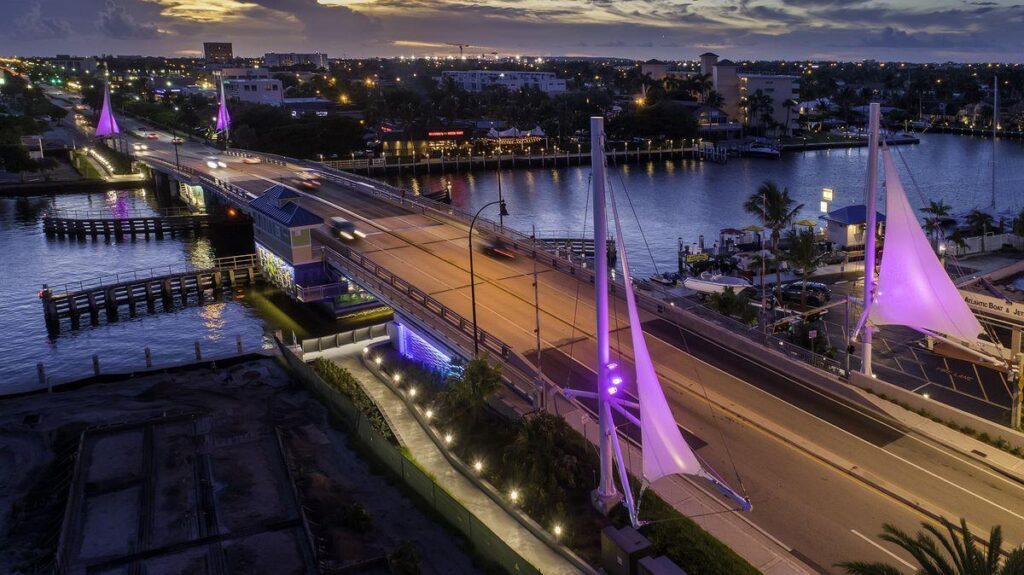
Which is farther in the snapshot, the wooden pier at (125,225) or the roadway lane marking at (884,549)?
the wooden pier at (125,225)

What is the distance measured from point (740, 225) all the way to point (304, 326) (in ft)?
192

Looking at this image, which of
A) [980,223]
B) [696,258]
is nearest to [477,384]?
[696,258]

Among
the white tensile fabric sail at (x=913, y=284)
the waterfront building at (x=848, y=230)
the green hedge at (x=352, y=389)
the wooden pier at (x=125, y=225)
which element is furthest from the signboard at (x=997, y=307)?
the wooden pier at (x=125, y=225)

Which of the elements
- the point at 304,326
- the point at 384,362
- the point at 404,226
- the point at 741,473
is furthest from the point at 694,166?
the point at 741,473

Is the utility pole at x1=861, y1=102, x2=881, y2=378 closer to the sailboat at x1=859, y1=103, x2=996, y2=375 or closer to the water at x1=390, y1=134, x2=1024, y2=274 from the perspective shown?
the sailboat at x1=859, y1=103, x2=996, y2=375

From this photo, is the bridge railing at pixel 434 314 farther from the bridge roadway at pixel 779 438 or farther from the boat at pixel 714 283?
the boat at pixel 714 283

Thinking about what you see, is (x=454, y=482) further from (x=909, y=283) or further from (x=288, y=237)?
(x=288, y=237)

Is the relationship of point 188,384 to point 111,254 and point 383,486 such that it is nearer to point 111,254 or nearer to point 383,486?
point 383,486

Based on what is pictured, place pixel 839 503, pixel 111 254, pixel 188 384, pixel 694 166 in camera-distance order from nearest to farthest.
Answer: pixel 839 503
pixel 188 384
pixel 111 254
pixel 694 166

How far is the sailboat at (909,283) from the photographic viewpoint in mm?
31219

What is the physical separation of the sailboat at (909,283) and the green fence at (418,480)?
60.3 ft

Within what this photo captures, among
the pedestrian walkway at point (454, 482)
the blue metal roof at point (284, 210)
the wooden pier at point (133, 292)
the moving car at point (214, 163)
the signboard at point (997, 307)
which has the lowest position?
the pedestrian walkway at point (454, 482)

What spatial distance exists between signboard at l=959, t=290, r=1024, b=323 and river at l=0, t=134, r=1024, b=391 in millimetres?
8695

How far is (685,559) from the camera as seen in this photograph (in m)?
21.5
